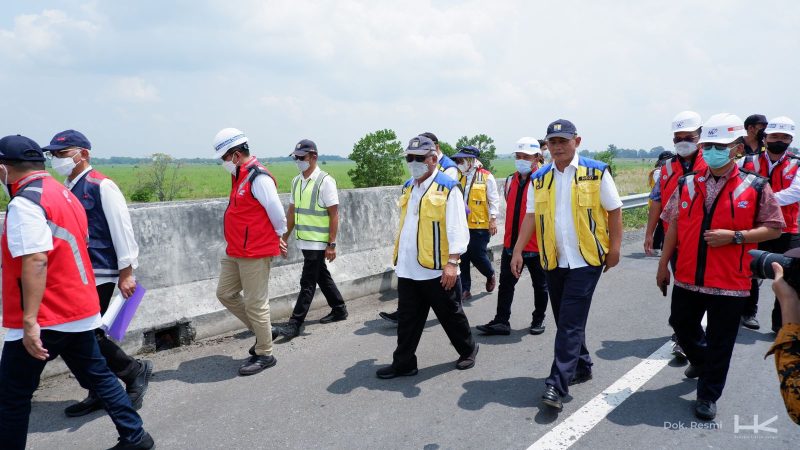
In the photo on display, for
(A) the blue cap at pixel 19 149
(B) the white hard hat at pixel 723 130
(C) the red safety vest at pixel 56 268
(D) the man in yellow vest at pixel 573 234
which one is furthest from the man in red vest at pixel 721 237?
(A) the blue cap at pixel 19 149

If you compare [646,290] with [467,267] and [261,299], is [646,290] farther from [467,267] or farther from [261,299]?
[261,299]

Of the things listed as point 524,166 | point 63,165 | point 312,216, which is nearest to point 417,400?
point 312,216

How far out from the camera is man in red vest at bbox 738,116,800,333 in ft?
17.6

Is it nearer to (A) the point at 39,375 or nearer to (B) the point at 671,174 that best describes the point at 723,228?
(B) the point at 671,174

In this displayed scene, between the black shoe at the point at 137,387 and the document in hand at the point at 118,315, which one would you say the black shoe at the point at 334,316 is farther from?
the document in hand at the point at 118,315

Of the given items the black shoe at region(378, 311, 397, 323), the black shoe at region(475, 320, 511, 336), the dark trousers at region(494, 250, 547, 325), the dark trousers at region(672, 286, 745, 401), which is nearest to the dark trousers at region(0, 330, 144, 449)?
the black shoe at region(378, 311, 397, 323)

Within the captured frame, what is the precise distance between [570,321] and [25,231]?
138 inches

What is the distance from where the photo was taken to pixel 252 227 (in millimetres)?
4828

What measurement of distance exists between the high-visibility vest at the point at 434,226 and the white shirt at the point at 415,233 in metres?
0.04

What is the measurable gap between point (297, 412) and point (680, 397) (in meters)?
2.82

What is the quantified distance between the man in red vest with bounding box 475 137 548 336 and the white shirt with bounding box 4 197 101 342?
395 cm

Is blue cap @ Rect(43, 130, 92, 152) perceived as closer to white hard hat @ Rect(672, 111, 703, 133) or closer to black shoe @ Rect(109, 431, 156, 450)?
black shoe @ Rect(109, 431, 156, 450)

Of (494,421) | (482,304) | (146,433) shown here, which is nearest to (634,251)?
(482,304)

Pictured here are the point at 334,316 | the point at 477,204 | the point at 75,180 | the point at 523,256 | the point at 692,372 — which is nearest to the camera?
the point at 75,180
